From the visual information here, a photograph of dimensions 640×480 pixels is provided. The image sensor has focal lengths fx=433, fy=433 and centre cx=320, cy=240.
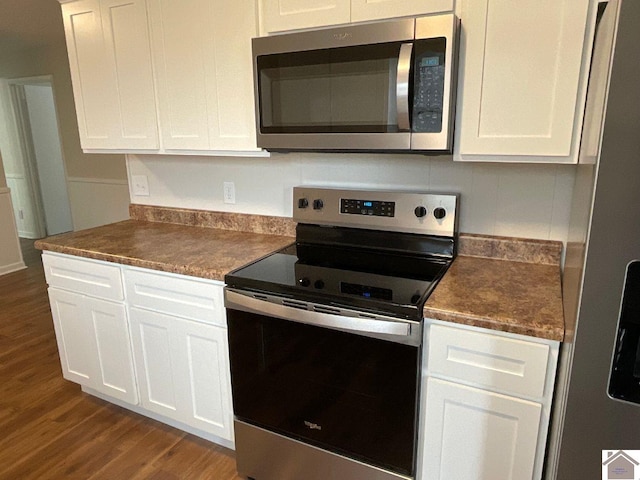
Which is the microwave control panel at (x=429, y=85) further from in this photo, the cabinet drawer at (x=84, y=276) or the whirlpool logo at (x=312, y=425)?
the cabinet drawer at (x=84, y=276)

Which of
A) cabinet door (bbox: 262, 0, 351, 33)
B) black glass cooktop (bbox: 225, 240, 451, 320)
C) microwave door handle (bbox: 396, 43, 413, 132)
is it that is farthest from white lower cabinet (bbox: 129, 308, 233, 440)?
cabinet door (bbox: 262, 0, 351, 33)

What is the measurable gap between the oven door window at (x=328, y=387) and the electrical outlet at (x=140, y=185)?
1.29 metres

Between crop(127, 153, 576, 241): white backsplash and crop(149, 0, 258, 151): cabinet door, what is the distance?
0.32 metres

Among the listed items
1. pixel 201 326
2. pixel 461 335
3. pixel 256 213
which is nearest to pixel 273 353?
pixel 201 326

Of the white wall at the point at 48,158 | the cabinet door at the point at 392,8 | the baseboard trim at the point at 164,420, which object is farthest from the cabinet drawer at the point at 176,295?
the white wall at the point at 48,158

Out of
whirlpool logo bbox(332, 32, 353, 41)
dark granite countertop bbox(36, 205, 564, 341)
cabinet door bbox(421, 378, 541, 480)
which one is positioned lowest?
cabinet door bbox(421, 378, 541, 480)

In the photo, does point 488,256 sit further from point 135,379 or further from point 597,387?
point 135,379

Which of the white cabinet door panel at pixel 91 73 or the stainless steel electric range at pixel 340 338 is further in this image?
the white cabinet door panel at pixel 91 73

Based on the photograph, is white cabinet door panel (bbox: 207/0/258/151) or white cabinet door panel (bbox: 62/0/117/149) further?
white cabinet door panel (bbox: 62/0/117/149)

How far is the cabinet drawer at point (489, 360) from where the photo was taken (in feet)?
4.01

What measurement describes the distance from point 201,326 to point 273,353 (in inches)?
14.4

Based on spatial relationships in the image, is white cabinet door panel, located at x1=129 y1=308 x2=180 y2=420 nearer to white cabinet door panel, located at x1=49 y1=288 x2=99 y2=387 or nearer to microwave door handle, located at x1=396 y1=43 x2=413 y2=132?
white cabinet door panel, located at x1=49 y1=288 x2=99 y2=387

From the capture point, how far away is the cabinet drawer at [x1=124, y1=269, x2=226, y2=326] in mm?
1713

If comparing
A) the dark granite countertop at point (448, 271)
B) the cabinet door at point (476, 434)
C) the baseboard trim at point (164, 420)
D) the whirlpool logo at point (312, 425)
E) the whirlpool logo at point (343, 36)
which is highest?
the whirlpool logo at point (343, 36)
